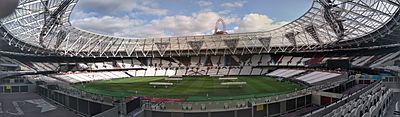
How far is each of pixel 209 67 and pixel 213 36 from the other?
11.2 meters

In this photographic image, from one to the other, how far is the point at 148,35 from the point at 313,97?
46.4 metres

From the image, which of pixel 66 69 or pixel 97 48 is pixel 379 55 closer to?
pixel 97 48

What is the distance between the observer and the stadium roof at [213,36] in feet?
108

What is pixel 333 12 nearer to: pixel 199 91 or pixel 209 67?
pixel 199 91

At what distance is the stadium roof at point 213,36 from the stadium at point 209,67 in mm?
235

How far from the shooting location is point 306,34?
5594cm

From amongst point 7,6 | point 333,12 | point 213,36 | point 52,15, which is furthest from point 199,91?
point 213,36

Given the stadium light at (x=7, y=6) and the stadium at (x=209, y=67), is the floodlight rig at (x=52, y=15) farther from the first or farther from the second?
the stadium light at (x=7, y=6)

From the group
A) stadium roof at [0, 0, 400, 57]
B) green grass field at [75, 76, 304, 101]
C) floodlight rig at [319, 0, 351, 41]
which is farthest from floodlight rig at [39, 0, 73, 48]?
floodlight rig at [319, 0, 351, 41]

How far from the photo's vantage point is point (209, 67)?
70.7 meters

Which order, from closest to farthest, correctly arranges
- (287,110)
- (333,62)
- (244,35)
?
(287,110), (333,62), (244,35)

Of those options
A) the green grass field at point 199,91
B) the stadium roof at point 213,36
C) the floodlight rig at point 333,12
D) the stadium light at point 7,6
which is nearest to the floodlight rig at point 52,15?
the stadium roof at point 213,36

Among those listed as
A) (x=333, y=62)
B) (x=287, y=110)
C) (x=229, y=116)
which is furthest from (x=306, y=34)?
(x=229, y=116)

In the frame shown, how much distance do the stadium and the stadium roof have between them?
0.77 feet
